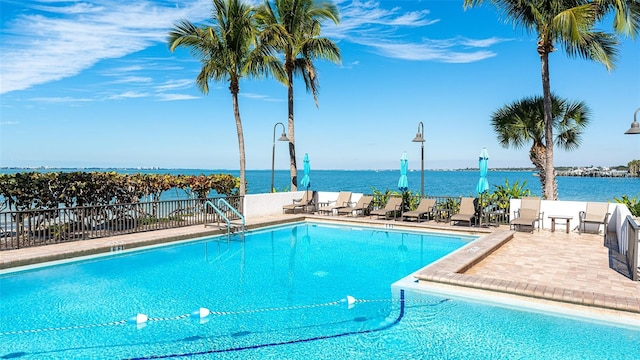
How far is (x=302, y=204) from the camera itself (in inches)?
605

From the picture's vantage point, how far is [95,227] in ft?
33.9

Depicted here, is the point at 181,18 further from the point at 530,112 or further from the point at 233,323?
the point at 530,112

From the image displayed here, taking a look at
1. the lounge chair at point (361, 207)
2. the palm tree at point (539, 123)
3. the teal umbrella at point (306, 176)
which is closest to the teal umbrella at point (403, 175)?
the lounge chair at point (361, 207)

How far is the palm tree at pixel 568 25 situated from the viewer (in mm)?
10867

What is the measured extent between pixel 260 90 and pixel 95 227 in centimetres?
2459

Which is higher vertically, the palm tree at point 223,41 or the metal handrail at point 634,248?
the palm tree at point 223,41

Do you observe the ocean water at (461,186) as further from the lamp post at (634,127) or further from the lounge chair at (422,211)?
the lamp post at (634,127)

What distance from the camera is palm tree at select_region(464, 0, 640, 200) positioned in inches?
428

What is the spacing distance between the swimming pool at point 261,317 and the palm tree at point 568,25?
7.30 meters

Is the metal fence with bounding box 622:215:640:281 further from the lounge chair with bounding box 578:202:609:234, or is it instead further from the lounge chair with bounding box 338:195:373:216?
the lounge chair with bounding box 338:195:373:216

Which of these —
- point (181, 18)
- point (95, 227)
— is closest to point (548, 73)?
point (181, 18)

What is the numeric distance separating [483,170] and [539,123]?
4.46 m

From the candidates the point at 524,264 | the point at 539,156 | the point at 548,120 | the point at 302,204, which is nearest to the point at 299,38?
the point at 302,204

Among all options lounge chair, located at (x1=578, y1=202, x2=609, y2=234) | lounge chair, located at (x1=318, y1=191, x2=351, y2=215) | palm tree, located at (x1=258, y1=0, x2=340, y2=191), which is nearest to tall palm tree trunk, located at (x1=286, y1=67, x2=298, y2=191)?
palm tree, located at (x1=258, y1=0, x2=340, y2=191)
